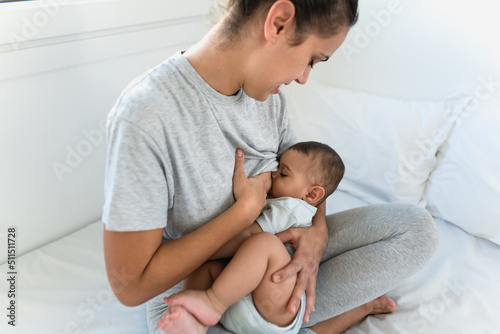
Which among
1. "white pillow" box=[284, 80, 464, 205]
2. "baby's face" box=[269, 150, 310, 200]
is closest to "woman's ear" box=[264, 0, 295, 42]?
"baby's face" box=[269, 150, 310, 200]

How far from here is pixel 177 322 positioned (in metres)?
0.92

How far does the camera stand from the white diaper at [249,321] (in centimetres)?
101

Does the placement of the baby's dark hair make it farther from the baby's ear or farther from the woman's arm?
the woman's arm

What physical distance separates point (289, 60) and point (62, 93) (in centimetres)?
85

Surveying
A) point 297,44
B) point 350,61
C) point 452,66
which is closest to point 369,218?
point 297,44

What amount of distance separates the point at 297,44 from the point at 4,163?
96 centimetres

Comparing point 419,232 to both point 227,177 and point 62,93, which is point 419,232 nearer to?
point 227,177

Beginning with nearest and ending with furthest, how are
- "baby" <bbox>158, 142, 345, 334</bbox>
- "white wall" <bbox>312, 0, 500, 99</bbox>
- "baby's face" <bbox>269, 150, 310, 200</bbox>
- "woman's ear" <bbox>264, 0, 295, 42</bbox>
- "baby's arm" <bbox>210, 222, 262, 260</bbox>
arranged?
"woman's ear" <bbox>264, 0, 295, 42</bbox>
"baby" <bbox>158, 142, 345, 334</bbox>
"baby's arm" <bbox>210, 222, 262, 260</bbox>
"baby's face" <bbox>269, 150, 310, 200</bbox>
"white wall" <bbox>312, 0, 500, 99</bbox>

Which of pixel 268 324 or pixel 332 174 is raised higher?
pixel 332 174

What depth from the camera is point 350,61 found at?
1886mm

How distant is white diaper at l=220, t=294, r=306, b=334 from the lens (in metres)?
1.01

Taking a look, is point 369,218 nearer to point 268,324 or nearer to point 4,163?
point 268,324

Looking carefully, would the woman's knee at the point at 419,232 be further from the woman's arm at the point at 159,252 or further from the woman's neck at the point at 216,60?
the woman's neck at the point at 216,60

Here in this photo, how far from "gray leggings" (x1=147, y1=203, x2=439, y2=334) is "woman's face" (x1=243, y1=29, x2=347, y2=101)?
1.56ft
